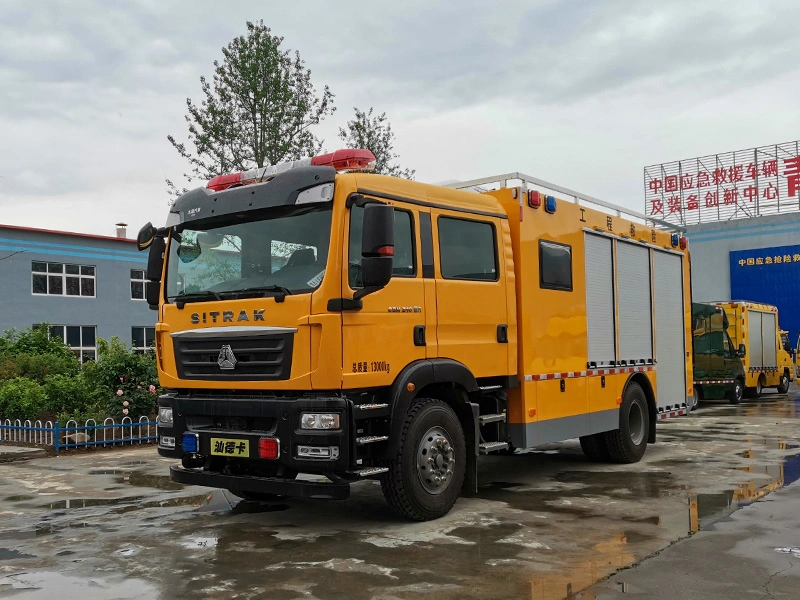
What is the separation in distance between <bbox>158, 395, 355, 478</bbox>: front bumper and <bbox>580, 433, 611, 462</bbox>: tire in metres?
4.74

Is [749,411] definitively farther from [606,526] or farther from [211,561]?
[211,561]

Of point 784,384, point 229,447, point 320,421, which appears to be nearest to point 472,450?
point 320,421

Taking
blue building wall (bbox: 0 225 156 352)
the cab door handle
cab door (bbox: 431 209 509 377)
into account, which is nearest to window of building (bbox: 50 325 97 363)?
blue building wall (bbox: 0 225 156 352)

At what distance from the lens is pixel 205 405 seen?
267 inches

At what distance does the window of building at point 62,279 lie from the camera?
110 feet

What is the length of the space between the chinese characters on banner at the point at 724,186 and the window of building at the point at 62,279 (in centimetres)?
2586

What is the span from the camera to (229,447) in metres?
6.57

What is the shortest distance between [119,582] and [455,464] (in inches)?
118

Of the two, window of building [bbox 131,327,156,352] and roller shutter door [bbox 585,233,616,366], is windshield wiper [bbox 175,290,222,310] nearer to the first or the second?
roller shutter door [bbox 585,233,616,366]

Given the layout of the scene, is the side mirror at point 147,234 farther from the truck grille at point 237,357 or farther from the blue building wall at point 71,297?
the blue building wall at point 71,297

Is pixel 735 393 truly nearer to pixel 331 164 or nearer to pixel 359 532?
pixel 359 532

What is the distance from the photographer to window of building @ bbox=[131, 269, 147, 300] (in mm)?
37562

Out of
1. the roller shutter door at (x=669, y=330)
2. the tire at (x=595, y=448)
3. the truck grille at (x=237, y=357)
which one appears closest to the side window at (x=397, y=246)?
the truck grille at (x=237, y=357)

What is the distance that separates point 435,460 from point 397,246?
6.15 ft
